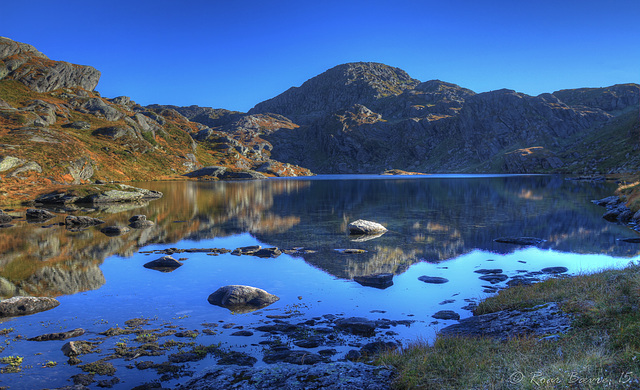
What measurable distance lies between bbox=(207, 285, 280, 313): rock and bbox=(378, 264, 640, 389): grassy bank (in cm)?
854

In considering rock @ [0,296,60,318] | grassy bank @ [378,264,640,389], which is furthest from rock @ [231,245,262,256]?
grassy bank @ [378,264,640,389]

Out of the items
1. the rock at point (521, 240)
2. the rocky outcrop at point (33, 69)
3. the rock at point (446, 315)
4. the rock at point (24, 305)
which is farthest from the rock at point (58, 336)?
the rocky outcrop at point (33, 69)

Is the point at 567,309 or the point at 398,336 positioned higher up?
the point at 567,309

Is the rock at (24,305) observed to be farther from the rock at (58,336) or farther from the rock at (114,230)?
the rock at (114,230)

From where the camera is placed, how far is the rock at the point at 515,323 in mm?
11000

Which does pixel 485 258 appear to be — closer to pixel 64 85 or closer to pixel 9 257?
pixel 9 257

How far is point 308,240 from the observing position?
3275 centimetres

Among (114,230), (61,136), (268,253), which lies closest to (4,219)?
(114,230)

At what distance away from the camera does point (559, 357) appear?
8.03 m

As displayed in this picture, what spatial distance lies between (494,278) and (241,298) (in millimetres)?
14733

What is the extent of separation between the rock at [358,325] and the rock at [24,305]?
525 inches

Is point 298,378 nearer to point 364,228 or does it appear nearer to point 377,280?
point 377,280

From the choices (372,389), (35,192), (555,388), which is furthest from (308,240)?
(35,192)

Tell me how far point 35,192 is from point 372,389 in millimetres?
79686
